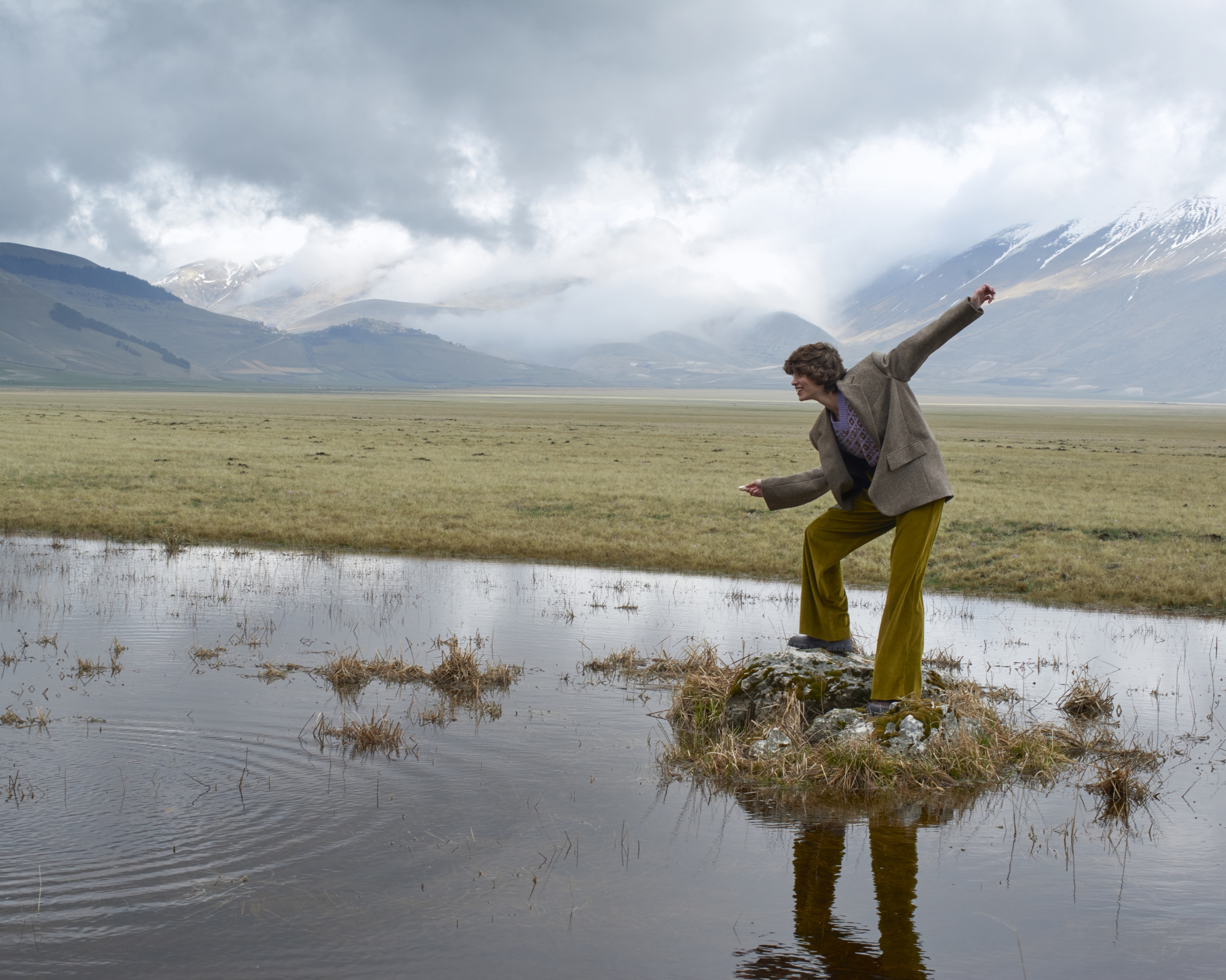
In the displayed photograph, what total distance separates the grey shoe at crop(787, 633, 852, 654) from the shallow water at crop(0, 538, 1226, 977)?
143 cm

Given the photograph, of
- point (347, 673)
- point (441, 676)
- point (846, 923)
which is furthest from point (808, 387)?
point (347, 673)

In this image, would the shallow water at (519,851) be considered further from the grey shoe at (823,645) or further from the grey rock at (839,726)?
the grey shoe at (823,645)

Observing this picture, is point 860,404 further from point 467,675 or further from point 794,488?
point 467,675

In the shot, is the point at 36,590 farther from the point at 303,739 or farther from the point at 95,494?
the point at 95,494

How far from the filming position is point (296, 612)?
492 inches

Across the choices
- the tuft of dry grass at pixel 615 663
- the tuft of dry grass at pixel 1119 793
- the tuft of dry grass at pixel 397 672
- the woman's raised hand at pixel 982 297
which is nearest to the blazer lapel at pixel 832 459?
the woman's raised hand at pixel 982 297

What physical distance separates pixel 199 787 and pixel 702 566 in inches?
466

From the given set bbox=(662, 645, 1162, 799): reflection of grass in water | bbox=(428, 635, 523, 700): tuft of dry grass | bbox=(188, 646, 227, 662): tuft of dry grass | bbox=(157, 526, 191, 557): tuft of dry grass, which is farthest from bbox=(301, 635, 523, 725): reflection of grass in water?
bbox=(157, 526, 191, 557): tuft of dry grass

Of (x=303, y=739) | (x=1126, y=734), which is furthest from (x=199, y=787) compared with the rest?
(x=1126, y=734)

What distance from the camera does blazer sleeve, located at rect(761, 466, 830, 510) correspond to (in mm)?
8094

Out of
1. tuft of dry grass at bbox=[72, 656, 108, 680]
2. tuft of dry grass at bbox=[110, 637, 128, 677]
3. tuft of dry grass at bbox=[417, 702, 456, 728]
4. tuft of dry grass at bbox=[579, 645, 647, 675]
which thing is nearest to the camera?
tuft of dry grass at bbox=[417, 702, 456, 728]

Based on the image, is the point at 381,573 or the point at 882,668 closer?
the point at 882,668

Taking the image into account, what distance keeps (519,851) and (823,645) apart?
12.9 ft

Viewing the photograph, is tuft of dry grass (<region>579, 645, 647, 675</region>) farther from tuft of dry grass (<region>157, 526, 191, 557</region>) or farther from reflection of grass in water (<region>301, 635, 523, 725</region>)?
tuft of dry grass (<region>157, 526, 191, 557</region>)
